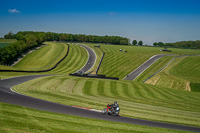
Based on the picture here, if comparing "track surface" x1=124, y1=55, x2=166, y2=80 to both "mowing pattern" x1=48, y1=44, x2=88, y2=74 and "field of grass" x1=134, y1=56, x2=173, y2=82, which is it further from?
"mowing pattern" x1=48, y1=44, x2=88, y2=74

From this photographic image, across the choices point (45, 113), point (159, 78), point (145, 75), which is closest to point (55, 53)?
point (145, 75)

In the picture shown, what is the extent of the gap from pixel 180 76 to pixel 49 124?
59.0 metres

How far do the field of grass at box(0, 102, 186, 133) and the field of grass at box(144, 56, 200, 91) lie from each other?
41878mm

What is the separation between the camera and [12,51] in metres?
105

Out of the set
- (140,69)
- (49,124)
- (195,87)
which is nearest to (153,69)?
(140,69)

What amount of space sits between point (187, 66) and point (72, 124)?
72056 millimetres

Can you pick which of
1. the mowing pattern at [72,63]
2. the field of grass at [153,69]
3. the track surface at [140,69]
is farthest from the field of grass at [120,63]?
the mowing pattern at [72,63]

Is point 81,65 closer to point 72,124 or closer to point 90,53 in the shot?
point 90,53

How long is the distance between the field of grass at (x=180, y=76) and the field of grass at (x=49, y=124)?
137ft

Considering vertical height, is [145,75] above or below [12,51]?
below

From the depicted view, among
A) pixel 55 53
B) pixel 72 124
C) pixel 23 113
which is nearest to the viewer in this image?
pixel 72 124

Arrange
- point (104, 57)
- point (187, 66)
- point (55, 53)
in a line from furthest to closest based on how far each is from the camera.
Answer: point (55, 53), point (104, 57), point (187, 66)

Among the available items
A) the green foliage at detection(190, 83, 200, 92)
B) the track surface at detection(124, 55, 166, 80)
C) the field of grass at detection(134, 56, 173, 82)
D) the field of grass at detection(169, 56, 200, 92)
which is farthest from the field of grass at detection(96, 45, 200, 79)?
the green foliage at detection(190, 83, 200, 92)

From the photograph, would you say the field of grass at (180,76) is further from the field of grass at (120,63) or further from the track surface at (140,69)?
the field of grass at (120,63)
